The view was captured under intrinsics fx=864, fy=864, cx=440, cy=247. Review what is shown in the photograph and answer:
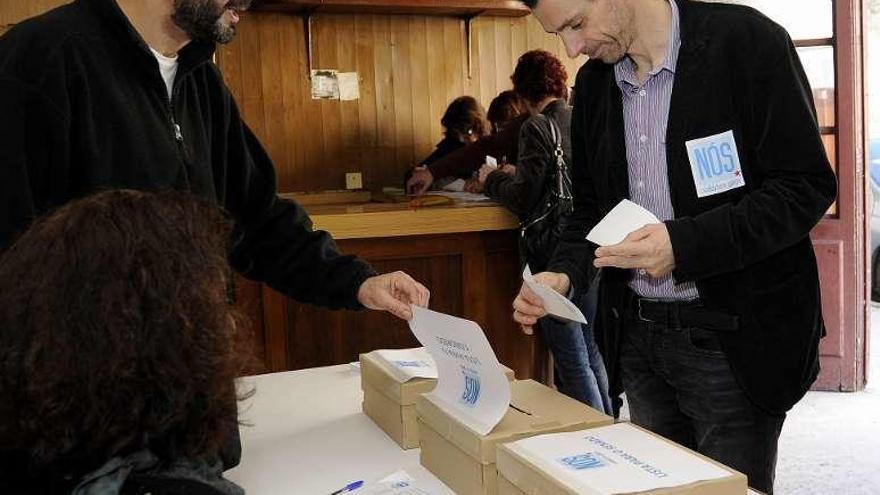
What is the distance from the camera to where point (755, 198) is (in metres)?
1.49

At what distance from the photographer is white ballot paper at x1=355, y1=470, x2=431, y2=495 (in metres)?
1.27

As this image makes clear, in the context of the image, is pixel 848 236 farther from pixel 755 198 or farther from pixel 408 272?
pixel 755 198

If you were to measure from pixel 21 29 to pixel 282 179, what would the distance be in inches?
162

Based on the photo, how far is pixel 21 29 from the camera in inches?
55.2

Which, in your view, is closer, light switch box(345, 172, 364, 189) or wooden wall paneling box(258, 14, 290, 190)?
wooden wall paneling box(258, 14, 290, 190)

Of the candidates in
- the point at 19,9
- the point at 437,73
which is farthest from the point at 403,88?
the point at 19,9

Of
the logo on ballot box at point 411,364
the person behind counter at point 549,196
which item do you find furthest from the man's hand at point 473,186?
the logo on ballot box at point 411,364

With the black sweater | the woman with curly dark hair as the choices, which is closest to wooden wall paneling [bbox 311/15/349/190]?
the black sweater

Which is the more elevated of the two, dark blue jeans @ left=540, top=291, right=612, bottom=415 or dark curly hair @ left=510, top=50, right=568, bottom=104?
dark curly hair @ left=510, top=50, right=568, bottom=104

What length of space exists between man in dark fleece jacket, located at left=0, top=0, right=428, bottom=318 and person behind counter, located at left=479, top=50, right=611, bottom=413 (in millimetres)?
1613

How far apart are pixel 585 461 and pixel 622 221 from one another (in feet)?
1.90

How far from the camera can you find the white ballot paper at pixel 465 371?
123 cm

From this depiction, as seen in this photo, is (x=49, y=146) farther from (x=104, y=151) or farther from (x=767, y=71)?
(x=767, y=71)

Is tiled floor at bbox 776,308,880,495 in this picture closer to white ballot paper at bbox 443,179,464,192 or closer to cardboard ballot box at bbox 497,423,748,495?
white ballot paper at bbox 443,179,464,192
